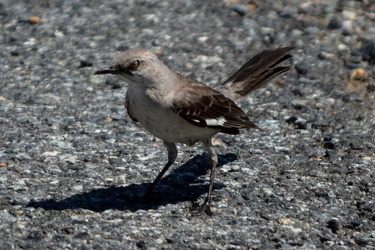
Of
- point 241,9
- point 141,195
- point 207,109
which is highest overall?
point 207,109

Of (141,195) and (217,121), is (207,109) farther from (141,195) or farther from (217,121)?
(141,195)

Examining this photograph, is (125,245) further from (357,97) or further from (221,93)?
(357,97)

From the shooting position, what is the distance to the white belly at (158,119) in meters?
6.73

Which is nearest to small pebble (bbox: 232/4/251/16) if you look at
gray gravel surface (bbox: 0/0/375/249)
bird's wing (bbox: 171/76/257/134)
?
gray gravel surface (bbox: 0/0/375/249)

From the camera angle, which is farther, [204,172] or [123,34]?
[123,34]

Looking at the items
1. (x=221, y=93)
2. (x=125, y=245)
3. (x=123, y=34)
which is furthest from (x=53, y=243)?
(x=123, y=34)

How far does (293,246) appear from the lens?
20.4 ft

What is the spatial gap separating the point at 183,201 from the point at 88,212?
0.86 meters

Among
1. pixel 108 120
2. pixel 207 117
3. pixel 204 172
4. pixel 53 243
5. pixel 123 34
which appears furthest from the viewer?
pixel 123 34

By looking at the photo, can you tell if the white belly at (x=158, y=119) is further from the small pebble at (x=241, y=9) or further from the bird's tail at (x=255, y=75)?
the small pebble at (x=241, y=9)

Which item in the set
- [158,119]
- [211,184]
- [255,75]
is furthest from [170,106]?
[255,75]

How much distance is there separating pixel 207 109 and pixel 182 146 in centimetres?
118

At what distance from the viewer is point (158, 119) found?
6723 mm

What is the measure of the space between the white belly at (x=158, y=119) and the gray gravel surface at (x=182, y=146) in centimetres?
61
